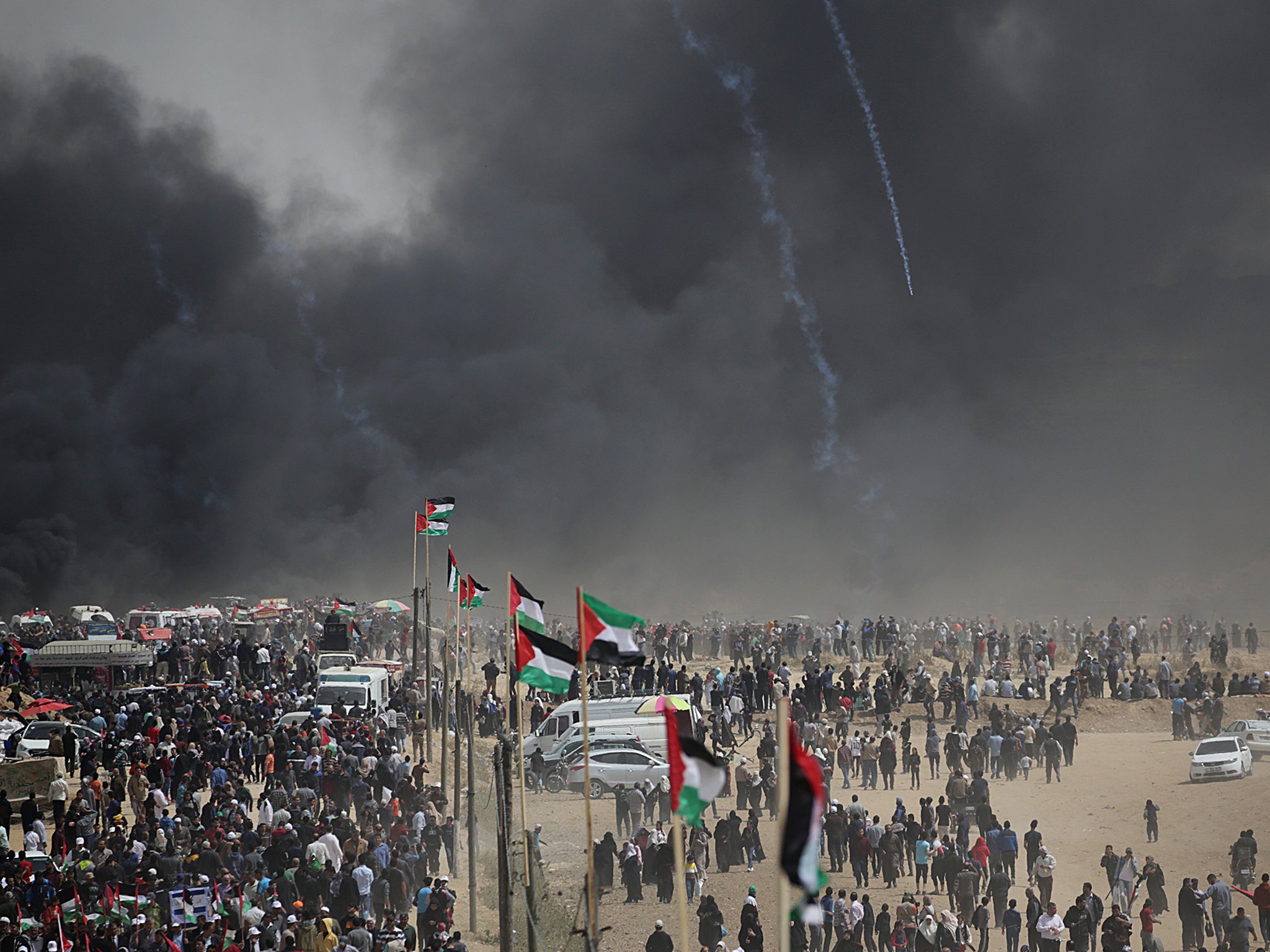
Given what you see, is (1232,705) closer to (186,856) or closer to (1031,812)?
(1031,812)

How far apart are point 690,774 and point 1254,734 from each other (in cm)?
2629

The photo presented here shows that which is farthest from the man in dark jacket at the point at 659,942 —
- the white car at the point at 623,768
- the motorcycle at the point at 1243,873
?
the motorcycle at the point at 1243,873

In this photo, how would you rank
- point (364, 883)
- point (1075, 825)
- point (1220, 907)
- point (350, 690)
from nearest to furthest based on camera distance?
point (364, 883), point (1220, 907), point (1075, 825), point (350, 690)

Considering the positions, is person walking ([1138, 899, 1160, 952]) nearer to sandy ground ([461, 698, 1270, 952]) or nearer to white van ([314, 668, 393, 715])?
sandy ground ([461, 698, 1270, 952])

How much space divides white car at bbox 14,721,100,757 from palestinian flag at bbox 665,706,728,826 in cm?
2127

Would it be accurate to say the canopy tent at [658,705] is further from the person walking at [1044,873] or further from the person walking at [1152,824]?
the person walking at [1152,824]

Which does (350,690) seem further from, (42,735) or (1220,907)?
(1220,907)

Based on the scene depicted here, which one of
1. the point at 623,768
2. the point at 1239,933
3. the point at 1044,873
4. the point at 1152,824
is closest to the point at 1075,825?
the point at 1152,824

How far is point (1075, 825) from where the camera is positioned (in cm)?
2512

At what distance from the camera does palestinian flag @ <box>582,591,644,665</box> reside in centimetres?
1162

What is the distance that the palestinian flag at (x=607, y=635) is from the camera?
11.6 metres

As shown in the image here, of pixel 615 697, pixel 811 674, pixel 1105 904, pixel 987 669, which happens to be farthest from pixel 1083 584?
pixel 1105 904

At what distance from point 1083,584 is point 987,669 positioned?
165 ft

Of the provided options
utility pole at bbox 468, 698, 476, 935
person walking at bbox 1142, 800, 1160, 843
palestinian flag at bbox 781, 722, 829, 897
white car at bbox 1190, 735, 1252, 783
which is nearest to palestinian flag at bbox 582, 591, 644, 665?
palestinian flag at bbox 781, 722, 829, 897
